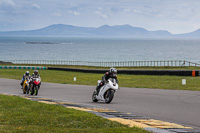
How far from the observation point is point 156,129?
857 centimetres

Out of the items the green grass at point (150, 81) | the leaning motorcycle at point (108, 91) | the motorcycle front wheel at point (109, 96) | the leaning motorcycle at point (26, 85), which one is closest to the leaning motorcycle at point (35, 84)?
the leaning motorcycle at point (26, 85)

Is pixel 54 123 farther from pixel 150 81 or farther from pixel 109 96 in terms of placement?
pixel 150 81

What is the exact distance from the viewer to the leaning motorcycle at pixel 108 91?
584 inches

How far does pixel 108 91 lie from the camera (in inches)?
605

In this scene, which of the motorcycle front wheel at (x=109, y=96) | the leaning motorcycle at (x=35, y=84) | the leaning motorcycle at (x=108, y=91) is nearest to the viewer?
the leaning motorcycle at (x=108, y=91)

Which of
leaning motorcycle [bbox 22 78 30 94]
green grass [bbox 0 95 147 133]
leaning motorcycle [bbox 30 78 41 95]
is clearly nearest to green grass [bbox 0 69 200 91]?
leaning motorcycle [bbox 22 78 30 94]

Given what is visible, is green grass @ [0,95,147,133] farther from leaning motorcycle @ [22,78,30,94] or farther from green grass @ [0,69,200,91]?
green grass @ [0,69,200,91]

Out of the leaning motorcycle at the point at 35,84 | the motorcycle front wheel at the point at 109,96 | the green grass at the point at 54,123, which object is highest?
the leaning motorcycle at the point at 35,84

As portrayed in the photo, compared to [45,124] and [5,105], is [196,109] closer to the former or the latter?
[45,124]

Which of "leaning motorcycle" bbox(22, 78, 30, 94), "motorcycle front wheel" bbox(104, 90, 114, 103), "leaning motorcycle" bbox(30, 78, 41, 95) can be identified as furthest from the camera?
"leaning motorcycle" bbox(22, 78, 30, 94)

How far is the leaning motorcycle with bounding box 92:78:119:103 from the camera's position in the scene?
1484 cm

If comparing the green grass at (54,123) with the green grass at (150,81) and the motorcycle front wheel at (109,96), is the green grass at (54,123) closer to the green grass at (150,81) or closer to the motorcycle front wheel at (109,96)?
the motorcycle front wheel at (109,96)

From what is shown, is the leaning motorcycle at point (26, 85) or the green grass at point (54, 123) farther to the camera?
the leaning motorcycle at point (26, 85)

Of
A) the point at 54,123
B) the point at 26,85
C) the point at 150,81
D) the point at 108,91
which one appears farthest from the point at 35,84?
the point at 150,81
